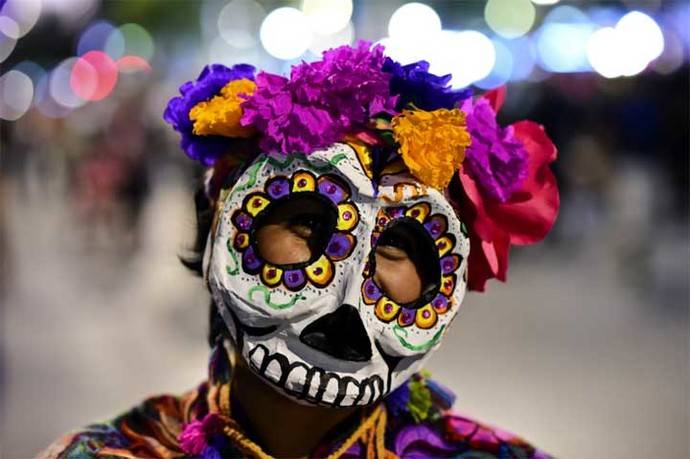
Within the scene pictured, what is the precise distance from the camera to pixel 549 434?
4297 millimetres

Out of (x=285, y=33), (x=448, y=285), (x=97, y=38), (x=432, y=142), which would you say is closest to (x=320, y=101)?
(x=432, y=142)

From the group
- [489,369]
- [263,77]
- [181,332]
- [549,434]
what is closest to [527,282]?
[489,369]

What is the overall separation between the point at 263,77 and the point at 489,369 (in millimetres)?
3662

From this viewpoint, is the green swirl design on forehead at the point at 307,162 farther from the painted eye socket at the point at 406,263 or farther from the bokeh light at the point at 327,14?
the bokeh light at the point at 327,14

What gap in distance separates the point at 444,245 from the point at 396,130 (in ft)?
0.87

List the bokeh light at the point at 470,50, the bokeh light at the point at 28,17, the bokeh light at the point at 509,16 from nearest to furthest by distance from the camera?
the bokeh light at the point at 470,50 < the bokeh light at the point at 28,17 < the bokeh light at the point at 509,16

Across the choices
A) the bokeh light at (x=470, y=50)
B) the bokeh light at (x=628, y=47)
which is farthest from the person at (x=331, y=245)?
the bokeh light at (x=470, y=50)

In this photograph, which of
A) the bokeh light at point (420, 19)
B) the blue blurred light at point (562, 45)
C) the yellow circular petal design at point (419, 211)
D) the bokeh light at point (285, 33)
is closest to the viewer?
the yellow circular petal design at point (419, 211)

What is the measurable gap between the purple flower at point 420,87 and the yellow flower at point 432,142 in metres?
0.06

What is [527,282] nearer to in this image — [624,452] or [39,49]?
[624,452]

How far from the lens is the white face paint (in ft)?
6.14

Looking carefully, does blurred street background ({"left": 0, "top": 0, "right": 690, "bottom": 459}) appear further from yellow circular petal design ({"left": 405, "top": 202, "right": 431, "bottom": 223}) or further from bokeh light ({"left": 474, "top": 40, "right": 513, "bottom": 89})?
yellow circular petal design ({"left": 405, "top": 202, "right": 431, "bottom": 223})

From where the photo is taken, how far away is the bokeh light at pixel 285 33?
21312 millimetres

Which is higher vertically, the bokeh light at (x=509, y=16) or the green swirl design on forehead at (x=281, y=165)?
the bokeh light at (x=509, y=16)
